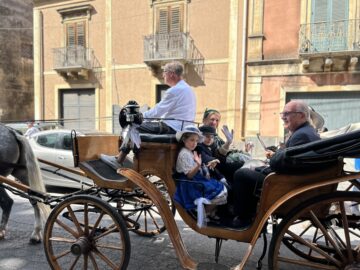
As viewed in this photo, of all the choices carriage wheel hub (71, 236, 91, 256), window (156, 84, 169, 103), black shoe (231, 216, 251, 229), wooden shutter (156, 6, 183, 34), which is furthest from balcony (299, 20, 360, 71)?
carriage wheel hub (71, 236, 91, 256)

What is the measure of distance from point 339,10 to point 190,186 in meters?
11.6

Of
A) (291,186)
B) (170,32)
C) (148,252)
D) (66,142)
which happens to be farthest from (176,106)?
(170,32)

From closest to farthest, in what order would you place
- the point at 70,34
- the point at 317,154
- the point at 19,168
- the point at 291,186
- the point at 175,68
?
the point at 317,154
the point at 291,186
the point at 175,68
the point at 19,168
the point at 70,34

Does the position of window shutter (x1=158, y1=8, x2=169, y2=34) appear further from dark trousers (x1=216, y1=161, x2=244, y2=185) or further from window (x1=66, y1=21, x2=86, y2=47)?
dark trousers (x1=216, y1=161, x2=244, y2=185)

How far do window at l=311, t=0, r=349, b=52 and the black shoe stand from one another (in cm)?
1037

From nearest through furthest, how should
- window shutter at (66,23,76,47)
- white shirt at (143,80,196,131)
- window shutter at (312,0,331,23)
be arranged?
white shirt at (143,80,196,131), window shutter at (312,0,331,23), window shutter at (66,23,76,47)

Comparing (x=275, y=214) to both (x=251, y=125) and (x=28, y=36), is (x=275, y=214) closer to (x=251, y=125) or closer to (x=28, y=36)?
(x=251, y=125)

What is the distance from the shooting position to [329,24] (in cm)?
1212

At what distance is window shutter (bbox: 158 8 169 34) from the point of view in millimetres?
14887

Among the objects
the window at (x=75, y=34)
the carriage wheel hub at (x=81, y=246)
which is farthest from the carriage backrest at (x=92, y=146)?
the window at (x=75, y=34)

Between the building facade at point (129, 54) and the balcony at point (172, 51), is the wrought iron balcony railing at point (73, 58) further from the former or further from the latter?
the balcony at point (172, 51)

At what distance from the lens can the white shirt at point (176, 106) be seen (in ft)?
11.8

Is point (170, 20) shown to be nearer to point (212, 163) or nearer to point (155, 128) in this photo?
point (155, 128)

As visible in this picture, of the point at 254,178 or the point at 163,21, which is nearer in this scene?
the point at 254,178
